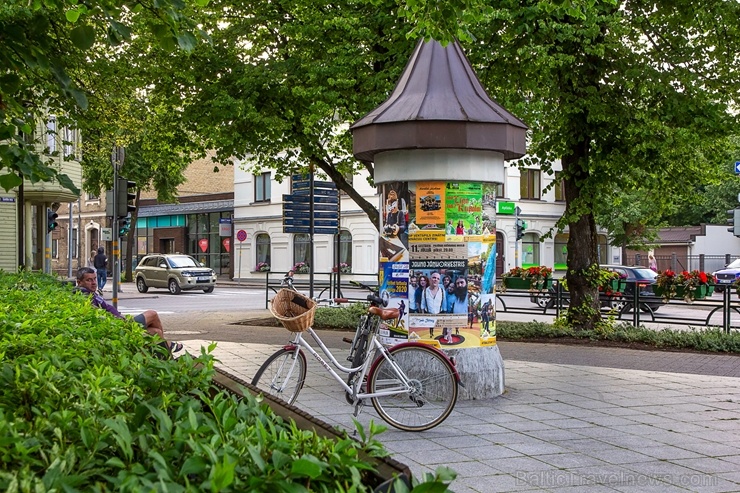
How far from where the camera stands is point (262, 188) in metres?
51.7

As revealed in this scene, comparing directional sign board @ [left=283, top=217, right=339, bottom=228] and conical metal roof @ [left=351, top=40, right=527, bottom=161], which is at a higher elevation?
conical metal roof @ [left=351, top=40, right=527, bottom=161]

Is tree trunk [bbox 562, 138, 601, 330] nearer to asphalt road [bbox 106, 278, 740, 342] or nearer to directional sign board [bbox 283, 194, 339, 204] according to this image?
asphalt road [bbox 106, 278, 740, 342]

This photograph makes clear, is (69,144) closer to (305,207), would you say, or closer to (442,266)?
(442,266)

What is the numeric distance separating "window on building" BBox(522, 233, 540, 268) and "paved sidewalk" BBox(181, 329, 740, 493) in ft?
120

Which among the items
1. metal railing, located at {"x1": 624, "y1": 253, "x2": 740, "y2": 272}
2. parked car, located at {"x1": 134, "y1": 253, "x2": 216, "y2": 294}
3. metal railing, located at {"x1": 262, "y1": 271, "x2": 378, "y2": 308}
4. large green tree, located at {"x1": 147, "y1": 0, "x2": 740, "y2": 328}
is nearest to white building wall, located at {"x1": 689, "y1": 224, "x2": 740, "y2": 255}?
metal railing, located at {"x1": 624, "y1": 253, "x2": 740, "y2": 272}

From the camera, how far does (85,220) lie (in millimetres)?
66125

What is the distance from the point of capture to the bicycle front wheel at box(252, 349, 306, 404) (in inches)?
305

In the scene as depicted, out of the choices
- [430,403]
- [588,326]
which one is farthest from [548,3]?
[588,326]

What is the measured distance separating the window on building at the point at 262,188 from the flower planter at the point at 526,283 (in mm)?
32266

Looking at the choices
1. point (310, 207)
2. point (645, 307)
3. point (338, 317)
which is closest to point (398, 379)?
point (338, 317)

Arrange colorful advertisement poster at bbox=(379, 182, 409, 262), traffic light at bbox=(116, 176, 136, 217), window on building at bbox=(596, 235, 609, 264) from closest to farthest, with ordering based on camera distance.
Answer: colorful advertisement poster at bbox=(379, 182, 409, 262) < traffic light at bbox=(116, 176, 136, 217) < window on building at bbox=(596, 235, 609, 264)

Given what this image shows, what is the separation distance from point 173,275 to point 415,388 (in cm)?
3196

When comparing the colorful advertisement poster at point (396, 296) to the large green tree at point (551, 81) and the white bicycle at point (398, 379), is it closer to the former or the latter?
the white bicycle at point (398, 379)

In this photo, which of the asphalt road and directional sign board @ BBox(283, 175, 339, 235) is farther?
directional sign board @ BBox(283, 175, 339, 235)
